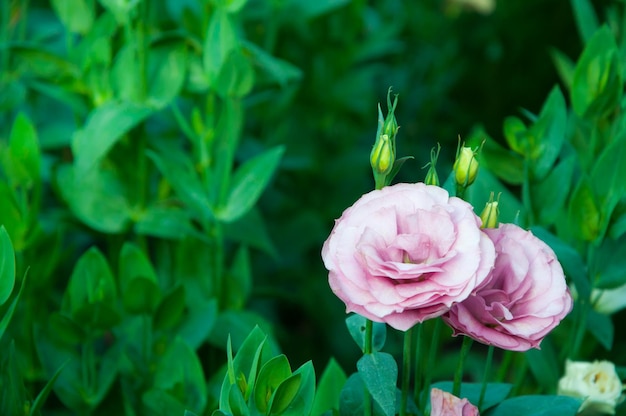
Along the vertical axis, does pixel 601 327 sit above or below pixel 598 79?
below

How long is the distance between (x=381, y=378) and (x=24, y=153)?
466mm

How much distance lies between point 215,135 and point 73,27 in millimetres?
212

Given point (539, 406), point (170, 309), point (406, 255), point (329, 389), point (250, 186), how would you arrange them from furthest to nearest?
point (250, 186), point (170, 309), point (329, 389), point (539, 406), point (406, 255)

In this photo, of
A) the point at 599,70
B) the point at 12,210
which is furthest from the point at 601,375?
the point at 12,210

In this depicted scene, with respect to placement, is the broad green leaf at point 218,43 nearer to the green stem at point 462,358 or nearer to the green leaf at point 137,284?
the green leaf at point 137,284

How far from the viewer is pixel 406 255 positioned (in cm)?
50

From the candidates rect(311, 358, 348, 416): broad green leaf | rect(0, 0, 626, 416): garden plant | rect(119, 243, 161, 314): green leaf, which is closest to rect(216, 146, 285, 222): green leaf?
rect(0, 0, 626, 416): garden plant

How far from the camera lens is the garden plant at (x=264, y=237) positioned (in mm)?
500

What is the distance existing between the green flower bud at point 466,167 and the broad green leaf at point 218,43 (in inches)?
15.1

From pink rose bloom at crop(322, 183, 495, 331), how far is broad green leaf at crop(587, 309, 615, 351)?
35 centimetres

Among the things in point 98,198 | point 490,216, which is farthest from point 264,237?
point 490,216

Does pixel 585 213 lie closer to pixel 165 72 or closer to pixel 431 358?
pixel 431 358

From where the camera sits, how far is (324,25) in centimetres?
137

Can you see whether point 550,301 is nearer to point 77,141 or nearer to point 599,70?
point 599,70
